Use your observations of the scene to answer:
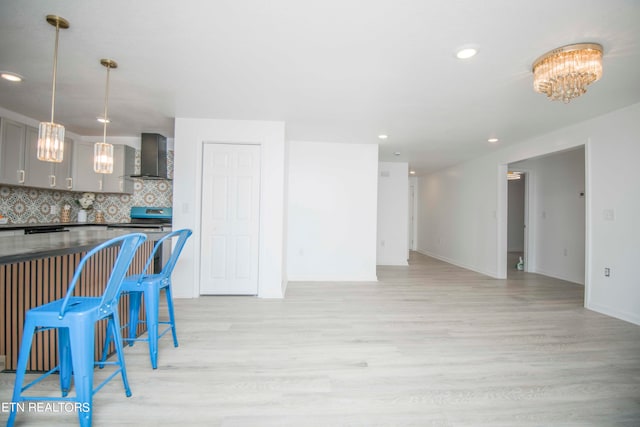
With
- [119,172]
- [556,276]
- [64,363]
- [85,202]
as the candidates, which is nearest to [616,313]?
[556,276]

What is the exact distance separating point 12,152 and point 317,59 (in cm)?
421

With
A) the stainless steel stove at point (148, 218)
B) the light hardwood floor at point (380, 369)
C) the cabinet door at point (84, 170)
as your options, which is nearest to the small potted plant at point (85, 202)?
the cabinet door at point (84, 170)

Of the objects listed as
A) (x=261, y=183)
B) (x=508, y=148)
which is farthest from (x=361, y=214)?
(x=508, y=148)

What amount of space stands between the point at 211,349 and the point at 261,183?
7.19 ft

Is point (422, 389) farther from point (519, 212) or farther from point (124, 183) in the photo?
point (519, 212)

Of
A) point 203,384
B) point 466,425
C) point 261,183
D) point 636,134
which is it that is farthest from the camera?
point 261,183

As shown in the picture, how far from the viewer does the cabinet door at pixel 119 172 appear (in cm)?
454

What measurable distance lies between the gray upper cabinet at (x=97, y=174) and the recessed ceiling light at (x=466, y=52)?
16.0ft

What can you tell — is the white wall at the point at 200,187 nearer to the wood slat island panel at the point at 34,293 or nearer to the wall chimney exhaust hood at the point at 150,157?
the wall chimney exhaust hood at the point at 150,157

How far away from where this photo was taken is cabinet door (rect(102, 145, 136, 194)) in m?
4.54

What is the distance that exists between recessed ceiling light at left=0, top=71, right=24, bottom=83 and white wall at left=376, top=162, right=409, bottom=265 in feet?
19.3

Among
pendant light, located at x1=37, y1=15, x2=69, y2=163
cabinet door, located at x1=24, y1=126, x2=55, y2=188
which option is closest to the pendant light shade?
pendant light, located at x1=37, y1=15, x2=69, y2=163

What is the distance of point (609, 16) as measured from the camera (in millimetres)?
1727

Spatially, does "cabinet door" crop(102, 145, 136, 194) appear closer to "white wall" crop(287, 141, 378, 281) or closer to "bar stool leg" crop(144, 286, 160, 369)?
"white wall" crop(287, 141, 378, 281)
